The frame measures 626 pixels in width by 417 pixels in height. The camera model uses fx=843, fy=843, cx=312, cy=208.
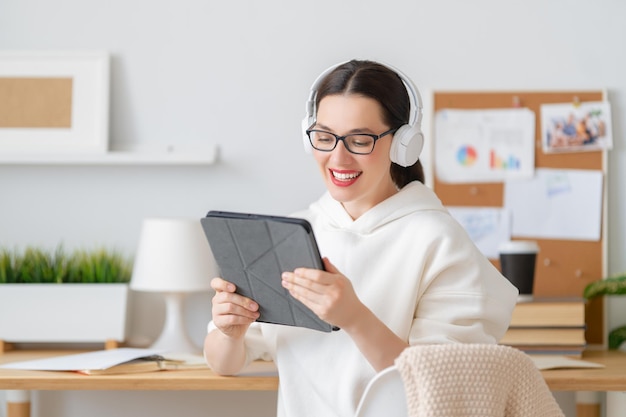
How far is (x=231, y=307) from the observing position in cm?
139

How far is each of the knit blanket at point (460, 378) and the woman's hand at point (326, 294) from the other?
248mm

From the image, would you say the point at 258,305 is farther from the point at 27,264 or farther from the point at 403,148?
the point at 27,264

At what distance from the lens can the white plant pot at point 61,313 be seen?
2189 millimetres

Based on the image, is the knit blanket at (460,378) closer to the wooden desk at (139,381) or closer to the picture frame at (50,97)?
the wooden desk at (139,381)

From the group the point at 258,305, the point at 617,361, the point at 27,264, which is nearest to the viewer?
the point at 258,305

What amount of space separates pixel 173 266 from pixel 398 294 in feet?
2.89

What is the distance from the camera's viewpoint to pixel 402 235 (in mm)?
1453

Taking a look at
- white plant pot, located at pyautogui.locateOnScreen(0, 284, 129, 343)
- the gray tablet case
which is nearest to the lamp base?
white plant pot, located at pyautogui.locateOnScreen(0, 284, 129, 343)

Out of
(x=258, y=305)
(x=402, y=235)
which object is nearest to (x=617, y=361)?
(x=402, y=235)

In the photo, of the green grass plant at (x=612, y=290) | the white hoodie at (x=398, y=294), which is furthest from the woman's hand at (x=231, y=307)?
the green grass plant at (x=612, y=290)

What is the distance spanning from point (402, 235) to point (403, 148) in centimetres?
16

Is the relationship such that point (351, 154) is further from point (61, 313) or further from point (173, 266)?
point (61, 313)

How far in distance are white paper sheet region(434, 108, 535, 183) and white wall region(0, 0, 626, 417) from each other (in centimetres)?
9

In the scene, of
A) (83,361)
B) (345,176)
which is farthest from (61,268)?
(345,176)
